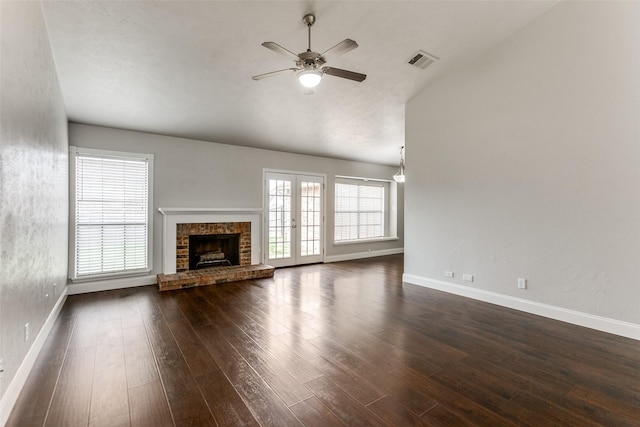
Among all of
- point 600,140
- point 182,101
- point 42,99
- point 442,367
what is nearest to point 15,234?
point 42,99

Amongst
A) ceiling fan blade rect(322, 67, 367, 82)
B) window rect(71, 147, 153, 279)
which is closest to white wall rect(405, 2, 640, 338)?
ceiling fan blade rect(322, 67, 367, 82)

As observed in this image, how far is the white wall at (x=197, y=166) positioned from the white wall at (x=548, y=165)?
3.49 metres

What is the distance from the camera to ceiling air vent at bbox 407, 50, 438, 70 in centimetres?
388

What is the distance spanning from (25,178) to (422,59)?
14.7 feet

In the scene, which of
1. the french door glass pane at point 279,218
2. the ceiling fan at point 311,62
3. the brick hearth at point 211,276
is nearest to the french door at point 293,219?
the french door glass pane at point 279,218

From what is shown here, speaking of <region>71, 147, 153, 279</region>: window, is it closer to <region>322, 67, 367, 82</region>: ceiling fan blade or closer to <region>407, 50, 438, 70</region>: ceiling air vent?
<region>322, 67, 367, 82</region>: ceiling fan blade

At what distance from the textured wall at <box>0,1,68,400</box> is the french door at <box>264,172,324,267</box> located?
3.75 metres

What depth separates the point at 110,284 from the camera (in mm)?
4676

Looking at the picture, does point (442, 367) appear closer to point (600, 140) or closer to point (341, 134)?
point (600, 140)

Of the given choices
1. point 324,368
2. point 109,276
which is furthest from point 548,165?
point 109,276

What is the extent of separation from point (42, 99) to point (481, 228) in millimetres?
5269

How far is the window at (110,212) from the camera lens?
441cm

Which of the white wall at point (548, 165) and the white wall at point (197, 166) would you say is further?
the white wall at point (197, 166)

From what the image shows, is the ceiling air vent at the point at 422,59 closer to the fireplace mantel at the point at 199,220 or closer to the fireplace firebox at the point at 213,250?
the fireplace mantel at the point at 199,220
